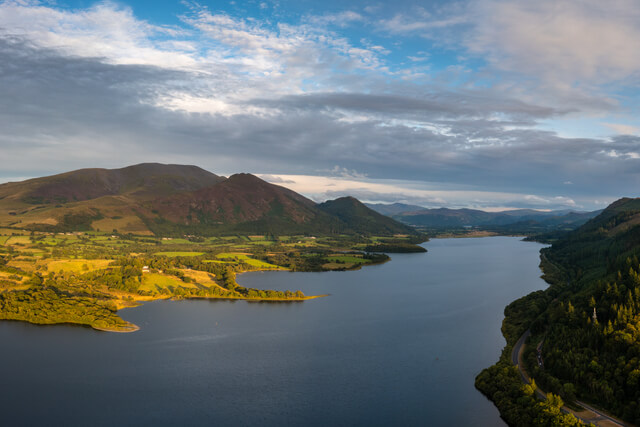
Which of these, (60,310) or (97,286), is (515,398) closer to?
(60,310)

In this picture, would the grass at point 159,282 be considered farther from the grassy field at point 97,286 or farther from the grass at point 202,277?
the grass at point 202,277

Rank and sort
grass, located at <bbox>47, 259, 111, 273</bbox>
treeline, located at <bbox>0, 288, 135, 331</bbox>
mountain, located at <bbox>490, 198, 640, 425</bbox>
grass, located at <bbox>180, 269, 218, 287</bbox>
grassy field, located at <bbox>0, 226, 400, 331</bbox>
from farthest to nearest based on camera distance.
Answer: grass, located at <bbox>47, 259, 111, 273</bbox>, grass, located at <bbox>180, 269, 218, 287</bbox>, grassy field, located at <bbox>0, 226, 400, 331</bbox>, treeline, located at <bbox>0, 288, 135, 331</bbox>, mountain, located at <bbox>490, 198, 640, 425</bbox>

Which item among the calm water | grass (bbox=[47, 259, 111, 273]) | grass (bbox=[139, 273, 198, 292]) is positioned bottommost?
the calm water

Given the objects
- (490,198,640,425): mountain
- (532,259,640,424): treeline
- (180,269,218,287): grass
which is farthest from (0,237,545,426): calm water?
(180,269,218,287): grass

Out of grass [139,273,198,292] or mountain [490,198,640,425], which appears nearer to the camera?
mountain [490,198,640,425]

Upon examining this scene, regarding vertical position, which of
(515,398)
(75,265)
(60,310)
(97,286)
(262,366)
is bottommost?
(262,366)

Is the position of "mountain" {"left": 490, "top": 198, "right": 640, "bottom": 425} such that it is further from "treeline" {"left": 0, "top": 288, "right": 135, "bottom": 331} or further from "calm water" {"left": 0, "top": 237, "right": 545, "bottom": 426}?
"treeline" {"left": 0, "top": 288, "right": 135, "bottom": 331}

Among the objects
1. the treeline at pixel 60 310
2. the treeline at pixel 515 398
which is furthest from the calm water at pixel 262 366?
the treeline at pixel 60 310

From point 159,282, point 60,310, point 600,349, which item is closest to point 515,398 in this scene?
point 600,349
